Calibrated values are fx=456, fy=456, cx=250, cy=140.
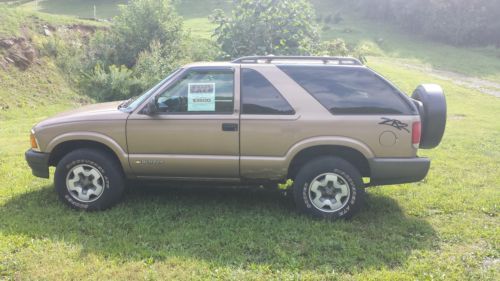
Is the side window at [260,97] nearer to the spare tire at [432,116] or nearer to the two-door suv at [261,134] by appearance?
the two-door suv at [261,134]

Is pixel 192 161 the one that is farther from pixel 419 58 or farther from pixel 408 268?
pixel 419 58

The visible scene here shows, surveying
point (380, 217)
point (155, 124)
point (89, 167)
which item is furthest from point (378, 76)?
point (89, 167)

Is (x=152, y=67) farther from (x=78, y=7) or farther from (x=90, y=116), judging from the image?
(x=78, y=7)

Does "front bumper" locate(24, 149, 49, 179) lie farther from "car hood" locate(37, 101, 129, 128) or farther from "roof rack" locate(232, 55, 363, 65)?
"roof rack" locate(232, 55, 363, 65)

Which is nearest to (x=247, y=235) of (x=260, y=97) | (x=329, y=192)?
(x=329, y=192)

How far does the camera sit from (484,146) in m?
9.62

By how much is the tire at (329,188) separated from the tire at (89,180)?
2075 millimetres

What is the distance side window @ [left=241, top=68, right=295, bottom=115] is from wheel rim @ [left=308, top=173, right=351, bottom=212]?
0.82 meters

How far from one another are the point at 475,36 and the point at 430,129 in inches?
1378

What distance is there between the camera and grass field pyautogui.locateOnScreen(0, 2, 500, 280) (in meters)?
4.02

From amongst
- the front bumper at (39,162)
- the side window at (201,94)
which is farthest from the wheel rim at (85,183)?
the side window at (201,94)

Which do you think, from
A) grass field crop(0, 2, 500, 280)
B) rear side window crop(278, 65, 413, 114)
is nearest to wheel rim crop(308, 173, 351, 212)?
grass field crop(0, 2, 500, 280)

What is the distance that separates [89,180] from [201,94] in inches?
65.1

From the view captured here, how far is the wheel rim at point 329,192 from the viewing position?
5.01 metres
